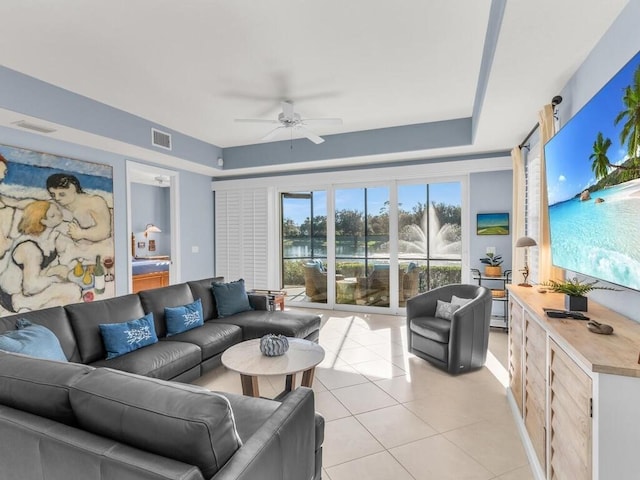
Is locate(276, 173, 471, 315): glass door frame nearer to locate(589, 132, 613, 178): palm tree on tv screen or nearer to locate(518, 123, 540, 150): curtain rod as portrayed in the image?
locate(518, 123, 540, 150): curtain rod

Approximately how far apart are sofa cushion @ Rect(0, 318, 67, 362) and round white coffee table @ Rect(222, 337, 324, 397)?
3.65 ft

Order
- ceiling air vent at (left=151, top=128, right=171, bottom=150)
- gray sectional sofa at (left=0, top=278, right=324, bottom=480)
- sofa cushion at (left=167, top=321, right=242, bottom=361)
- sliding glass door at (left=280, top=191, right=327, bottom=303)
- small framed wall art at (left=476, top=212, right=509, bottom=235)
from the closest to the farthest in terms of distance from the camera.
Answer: gray sectional sofa at (left=0, top=278, right=324, bottom=480), sofa cushion at (left=167, top=321, right=242, bottom=361), ceiling air vent at (left=151, top=128, right=171, bottom=150), small framed wall art at (left=476, top=212, right=509, bottom=235), sliding glass door at (left=280, top=191, right=327, bottom=303)

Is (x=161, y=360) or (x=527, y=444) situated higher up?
(x=161, y=360)

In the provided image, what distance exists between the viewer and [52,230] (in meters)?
3.88

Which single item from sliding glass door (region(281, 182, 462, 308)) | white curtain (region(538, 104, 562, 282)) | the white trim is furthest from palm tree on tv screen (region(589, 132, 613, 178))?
sliding glass door (region(281, 182, 462, 308))

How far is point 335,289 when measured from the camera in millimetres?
6102

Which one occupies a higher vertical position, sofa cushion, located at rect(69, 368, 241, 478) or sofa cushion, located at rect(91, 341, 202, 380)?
sofa cushion, located at rect(69, 368, 241, 478)

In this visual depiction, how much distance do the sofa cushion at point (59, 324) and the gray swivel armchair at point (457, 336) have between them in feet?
→ 10.2

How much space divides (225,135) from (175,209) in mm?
1562

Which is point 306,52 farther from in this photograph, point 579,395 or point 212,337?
point 579,395

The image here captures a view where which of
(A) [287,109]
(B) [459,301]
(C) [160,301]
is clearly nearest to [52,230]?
(C) [160,301]

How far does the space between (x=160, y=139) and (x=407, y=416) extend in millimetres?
4462

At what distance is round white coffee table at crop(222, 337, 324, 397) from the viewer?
8.04 feet

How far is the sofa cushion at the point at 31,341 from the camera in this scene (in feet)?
6.70
